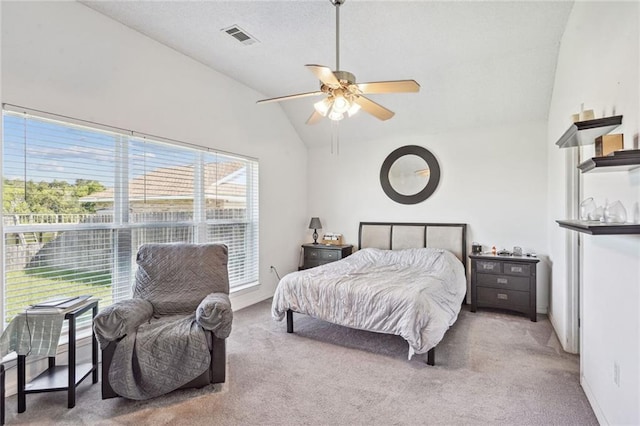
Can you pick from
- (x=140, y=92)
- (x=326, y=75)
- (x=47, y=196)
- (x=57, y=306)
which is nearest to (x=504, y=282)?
(x=326, y=75)

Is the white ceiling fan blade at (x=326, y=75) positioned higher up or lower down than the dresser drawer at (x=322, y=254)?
higher up

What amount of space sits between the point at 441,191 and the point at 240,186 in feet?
9.63

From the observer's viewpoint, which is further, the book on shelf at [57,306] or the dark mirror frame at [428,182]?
the dark mirror frame at [428,182]

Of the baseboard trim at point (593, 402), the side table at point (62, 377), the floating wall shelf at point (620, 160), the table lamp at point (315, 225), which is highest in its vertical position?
the floating wall shelf at point (620, 160)

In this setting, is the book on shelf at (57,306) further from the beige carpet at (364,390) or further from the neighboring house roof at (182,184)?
the neighboring house roof at (182,184)

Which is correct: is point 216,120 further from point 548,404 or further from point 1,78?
point 548,404

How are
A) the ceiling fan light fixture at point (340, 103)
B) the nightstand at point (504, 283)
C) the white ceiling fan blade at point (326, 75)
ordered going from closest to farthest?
1. the white ceiling fan blade at point (326, 75)
2. the ceiling fan light fixture at point (340, 103)
3. the nightstand at point (504, 283)

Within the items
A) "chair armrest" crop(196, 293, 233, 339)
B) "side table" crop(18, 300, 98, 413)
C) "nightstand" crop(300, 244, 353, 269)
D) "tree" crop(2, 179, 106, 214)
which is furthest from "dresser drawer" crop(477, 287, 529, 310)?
"tree" crop(2, 179, 106, 214)

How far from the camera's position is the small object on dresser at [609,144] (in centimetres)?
172

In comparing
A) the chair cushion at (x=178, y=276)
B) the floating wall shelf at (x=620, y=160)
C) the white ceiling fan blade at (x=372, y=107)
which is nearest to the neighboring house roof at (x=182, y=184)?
the chair cushion at (x=178, y=276)

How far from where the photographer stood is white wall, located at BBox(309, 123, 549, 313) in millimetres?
4379

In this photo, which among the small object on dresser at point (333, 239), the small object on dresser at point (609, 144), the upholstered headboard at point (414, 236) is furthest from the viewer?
the small object on dresser at point (333, 239)

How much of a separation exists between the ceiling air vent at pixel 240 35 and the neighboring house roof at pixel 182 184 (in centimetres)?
150

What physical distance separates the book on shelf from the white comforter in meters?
1.80
